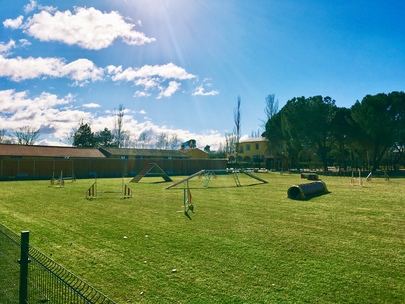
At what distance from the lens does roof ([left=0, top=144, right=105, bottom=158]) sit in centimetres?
4292

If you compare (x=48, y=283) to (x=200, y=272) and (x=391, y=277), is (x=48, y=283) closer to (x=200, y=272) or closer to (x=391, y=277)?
(x=200, y=272)

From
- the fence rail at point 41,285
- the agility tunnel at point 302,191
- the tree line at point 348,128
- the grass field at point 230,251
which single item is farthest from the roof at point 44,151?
the fence rail at point 41,285

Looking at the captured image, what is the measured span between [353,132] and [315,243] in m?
46.0

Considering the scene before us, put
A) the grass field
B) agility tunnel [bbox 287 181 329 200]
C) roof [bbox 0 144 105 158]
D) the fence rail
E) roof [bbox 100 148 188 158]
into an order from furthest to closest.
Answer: roof [bbox 100 148 188 158]
roof [bbox 0 144 105 158]
agility tunnel [bbox 287 181 329 200]
the grass field
the fence rail

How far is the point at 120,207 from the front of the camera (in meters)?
14.3

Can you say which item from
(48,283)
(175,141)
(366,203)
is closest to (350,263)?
(48,283)

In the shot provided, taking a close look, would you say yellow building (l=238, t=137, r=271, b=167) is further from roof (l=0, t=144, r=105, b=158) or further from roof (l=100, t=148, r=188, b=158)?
roof (l=0, t=144, r=105, b=158)

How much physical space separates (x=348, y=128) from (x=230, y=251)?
47779mm

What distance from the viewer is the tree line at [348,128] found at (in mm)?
45094

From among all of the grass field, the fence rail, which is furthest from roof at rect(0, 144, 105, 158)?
the fence rail

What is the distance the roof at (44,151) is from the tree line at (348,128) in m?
31.7

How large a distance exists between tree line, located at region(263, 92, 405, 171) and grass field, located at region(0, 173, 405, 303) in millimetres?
36181

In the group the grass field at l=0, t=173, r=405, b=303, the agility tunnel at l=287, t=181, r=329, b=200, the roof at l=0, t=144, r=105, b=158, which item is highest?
the roof at l=0, t=144, r=105, b=158

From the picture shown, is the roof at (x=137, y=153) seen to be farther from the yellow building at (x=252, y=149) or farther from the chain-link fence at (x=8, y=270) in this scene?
the chain-link fence at (x=8, y=270)
